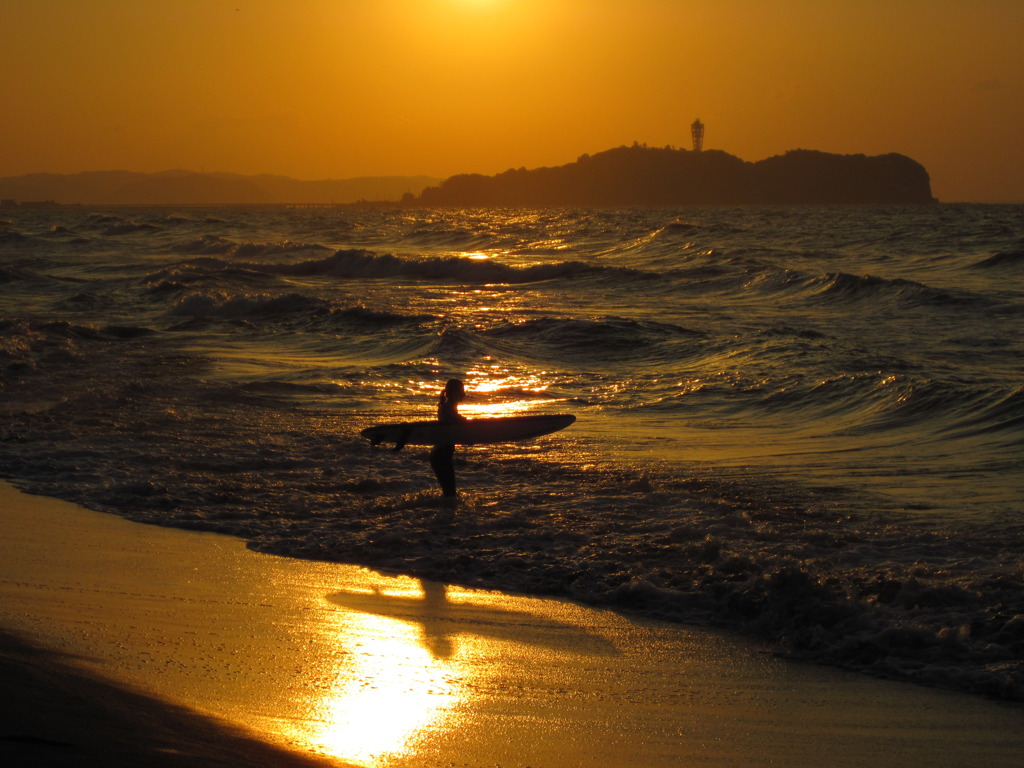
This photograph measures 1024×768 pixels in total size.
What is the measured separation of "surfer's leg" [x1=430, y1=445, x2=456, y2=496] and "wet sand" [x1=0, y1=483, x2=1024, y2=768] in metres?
2.11

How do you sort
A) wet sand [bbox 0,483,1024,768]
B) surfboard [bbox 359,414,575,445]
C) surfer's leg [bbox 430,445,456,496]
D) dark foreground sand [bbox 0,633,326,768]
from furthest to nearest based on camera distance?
surfboard [bbox 359,414,575,445]
surfer's leg [bbox 430,445,456,496]
wet sand [bbox 0,483,1024,768]
dark foreground sand [bbox 0,633,326,768]

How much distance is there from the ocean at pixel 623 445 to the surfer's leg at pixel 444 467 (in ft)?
0.56

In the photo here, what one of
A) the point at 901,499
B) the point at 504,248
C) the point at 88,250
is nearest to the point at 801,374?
the point at 901,499

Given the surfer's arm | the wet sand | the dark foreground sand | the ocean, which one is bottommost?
the ocean

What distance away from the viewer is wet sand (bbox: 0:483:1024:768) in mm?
3905

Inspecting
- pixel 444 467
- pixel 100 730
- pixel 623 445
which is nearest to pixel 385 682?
pixel 100 730

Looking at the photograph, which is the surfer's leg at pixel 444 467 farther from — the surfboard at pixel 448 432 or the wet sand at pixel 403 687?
the wet sand at pixel 403 687

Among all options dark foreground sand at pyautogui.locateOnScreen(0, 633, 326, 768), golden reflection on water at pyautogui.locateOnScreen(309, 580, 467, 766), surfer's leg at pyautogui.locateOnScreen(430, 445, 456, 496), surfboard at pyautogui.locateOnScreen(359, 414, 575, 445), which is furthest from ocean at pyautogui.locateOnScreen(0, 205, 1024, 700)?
dark foreground sand at pyautogui.locateOnScreen(0, 633, 326, 768)

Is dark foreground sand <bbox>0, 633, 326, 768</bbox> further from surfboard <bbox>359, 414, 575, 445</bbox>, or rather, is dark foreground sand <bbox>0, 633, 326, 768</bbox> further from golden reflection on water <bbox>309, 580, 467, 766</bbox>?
surfboard <bbox>359, 414, 575, 445</bbox>

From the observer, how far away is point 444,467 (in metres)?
8.53

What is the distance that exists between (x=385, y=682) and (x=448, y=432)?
13.5 ft

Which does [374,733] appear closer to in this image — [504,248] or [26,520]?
[26,520]

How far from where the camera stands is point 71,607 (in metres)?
5.50

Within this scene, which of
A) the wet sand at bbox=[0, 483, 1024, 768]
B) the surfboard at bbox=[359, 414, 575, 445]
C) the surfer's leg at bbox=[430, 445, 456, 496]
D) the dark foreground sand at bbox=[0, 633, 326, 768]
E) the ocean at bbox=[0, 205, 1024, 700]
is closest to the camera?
the dark foreground sand at bbox=[0, 633, 326, 768]
